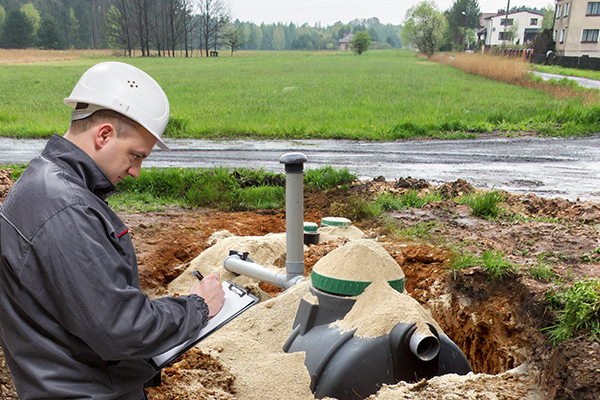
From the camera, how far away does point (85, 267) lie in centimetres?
128

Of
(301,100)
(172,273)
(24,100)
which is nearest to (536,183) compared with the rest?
(172,273)

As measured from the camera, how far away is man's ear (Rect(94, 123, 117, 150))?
4.87ft

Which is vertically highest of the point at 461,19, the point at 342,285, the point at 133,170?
the point at 461,19

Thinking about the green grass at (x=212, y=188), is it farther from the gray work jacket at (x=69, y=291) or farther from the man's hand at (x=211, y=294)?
the gray work jacket at (x=69, y=291)

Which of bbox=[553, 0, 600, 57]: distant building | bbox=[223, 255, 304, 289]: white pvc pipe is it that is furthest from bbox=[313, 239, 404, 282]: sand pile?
bbox=[553, 0, 600, 57]: distant building

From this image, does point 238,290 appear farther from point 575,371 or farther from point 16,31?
point 16,31

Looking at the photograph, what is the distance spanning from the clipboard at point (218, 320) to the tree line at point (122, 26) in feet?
187

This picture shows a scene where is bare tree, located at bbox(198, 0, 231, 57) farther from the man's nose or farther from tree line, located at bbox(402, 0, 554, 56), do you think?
the man's nose

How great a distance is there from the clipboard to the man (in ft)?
0.25

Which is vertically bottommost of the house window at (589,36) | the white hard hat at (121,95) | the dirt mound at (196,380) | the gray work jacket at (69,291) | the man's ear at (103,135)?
the dirt mound at (196,380)

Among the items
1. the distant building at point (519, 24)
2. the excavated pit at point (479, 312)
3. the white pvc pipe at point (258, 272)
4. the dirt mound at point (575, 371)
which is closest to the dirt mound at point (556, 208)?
the excavated pit at point (479, 312)

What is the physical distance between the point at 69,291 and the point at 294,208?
5.63 ft

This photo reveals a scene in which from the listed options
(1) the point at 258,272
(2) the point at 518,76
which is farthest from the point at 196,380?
(2) the point at 518,76

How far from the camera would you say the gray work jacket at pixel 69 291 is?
1.29m
